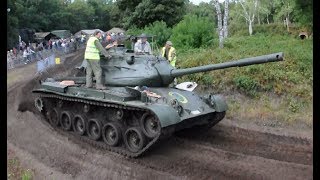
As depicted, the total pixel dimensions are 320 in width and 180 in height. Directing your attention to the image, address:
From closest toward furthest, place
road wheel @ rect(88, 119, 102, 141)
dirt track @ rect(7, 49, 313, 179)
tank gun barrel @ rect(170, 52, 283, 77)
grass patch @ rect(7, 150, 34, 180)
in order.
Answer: tank gun barrel @ rect(170, 52, 283, 77) → grass patch @ rect(7, 150, 34, 180) → dirt track @ rect(7, 49, 313, 179) → road wheel @ rect(88, 119, 102, 141)

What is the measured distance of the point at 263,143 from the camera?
11.0m

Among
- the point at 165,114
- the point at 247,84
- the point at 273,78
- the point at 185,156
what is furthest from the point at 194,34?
the point at 165,114

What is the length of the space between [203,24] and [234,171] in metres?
12.5

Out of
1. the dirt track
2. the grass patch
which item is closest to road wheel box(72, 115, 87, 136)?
the dirt track

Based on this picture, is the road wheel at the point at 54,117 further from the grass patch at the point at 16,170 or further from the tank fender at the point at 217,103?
the tank fender at the point at 217,103

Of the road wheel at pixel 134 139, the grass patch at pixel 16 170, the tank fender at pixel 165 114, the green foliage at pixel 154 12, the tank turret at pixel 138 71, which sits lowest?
the grass patch at pixel 16 170

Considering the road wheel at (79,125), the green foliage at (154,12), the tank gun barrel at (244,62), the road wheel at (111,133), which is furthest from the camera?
the green foliage at (154,12)

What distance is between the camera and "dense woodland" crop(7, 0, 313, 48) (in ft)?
69.4

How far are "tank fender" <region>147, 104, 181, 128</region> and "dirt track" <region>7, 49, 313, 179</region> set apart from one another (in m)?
1.02

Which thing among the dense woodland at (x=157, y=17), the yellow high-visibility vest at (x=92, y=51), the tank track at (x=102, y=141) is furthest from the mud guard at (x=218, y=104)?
the dense woodland at (x=157, y=17)

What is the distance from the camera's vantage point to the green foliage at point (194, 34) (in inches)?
822

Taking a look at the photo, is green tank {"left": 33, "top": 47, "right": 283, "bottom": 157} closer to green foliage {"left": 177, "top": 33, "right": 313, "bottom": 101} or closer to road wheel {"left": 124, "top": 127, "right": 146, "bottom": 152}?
road wheel {"left": 124, "top": 127, "right": 146, "bottom": 152}

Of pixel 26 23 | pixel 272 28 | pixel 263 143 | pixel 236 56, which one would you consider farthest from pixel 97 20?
pixel 263 143

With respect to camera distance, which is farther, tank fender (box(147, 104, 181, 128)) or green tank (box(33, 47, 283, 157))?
green tank (box(33, 47, 283, 157))
